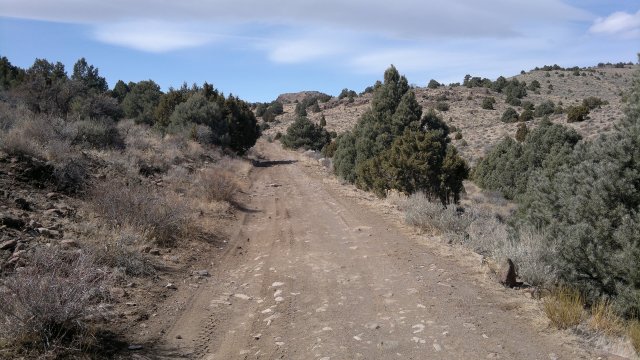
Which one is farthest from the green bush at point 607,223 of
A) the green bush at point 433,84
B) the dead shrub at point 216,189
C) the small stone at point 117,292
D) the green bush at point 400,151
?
the green bush at point 433,84

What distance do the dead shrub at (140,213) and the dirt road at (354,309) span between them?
147 cm

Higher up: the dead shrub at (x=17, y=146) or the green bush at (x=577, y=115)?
the green bush at (x=577, y=115)

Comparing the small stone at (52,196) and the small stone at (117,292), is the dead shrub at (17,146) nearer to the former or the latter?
the small stone at (52,196)

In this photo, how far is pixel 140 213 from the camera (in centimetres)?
975

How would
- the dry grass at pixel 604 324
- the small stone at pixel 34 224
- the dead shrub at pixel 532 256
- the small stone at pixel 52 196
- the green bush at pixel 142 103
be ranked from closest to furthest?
1. the dry grass at pixel 604 324
2. the dead shrub at pixel 532 256
3. the small stone at pixel 34 224
4. the small stone at pixel 52 196
5. the green bush at pixel 142 103

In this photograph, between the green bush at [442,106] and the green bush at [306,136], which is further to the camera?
the green bush at [442,106]

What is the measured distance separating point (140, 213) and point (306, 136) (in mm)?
43893

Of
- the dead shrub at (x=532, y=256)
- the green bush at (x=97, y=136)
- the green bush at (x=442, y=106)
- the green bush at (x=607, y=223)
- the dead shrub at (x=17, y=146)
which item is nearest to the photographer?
the green bush at (x=607, y=223)

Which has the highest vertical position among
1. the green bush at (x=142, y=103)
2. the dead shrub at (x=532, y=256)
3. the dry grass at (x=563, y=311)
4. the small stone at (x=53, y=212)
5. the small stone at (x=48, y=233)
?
the green bush at (x=142, y=103)

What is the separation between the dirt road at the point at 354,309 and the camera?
204 inches

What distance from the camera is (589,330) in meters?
5.36

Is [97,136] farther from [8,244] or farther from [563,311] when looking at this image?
[563,311]

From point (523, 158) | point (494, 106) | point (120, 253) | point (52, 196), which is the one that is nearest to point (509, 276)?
point (120, 253)

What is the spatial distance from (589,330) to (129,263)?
21.9 feet
